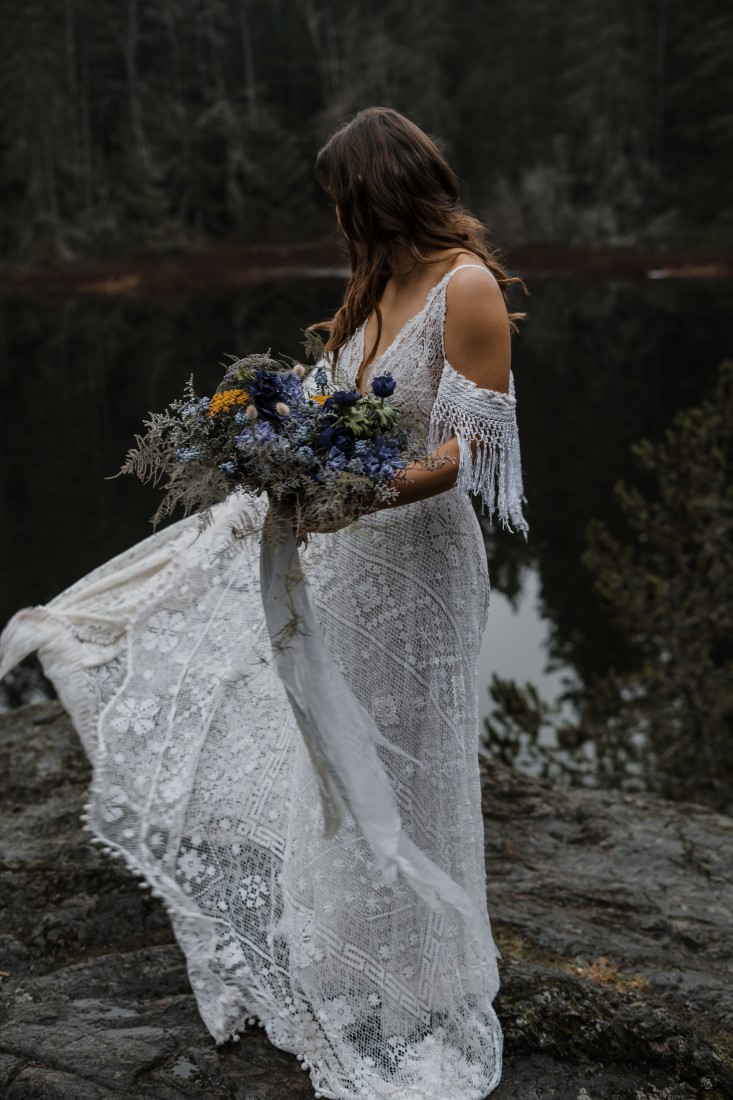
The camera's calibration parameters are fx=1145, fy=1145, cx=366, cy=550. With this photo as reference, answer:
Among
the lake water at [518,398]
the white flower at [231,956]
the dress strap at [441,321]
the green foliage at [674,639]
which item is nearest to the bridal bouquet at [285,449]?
the dress strap at [441,321]

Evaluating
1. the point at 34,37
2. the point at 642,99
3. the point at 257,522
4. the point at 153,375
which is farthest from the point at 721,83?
the point at 257,522

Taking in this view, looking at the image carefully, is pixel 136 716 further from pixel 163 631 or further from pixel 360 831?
pixel 360 831

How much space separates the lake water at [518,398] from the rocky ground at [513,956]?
5.52 meters

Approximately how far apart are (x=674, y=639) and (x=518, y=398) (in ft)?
48.5

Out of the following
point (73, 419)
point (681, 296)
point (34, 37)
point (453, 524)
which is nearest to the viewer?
point (453, 524)

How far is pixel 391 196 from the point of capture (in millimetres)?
2531

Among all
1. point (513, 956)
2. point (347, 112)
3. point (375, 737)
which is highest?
point (347, 112)

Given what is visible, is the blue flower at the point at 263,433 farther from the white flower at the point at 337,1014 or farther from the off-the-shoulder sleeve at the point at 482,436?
the white flower at the point at 337,1014

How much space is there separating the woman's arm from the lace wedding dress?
0.05m

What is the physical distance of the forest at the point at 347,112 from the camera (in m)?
35.4

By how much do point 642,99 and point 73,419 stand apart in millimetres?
27003

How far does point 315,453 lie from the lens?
7.39 feet

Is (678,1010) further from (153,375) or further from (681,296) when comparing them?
(681,296)

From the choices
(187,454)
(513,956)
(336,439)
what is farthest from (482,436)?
(513,956)
